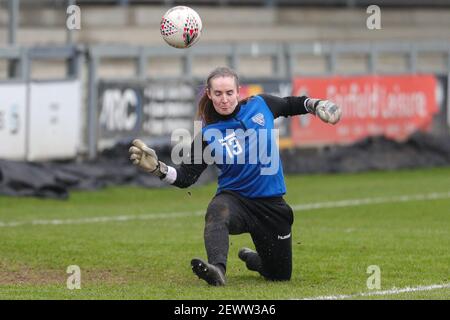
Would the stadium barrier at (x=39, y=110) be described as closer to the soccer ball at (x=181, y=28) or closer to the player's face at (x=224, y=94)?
the soccer ball at (x=181, y=28)

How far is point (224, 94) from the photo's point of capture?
9.32 metres

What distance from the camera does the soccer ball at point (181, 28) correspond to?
10.3 meters

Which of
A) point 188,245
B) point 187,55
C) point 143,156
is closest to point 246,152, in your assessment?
point 143,156

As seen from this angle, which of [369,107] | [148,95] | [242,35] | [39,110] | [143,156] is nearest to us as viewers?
[143,156]

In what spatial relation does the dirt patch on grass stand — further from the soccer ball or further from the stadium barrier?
the stadium barrier

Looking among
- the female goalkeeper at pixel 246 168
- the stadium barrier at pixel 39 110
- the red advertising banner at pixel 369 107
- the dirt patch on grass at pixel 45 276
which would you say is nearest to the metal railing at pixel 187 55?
the stadium barrier at pixel 39 110

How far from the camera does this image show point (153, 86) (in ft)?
67.6

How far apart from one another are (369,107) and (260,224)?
13933mm

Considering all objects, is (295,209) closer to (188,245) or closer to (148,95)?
(188,245)

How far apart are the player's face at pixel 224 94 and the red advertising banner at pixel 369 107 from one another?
12.6 meters

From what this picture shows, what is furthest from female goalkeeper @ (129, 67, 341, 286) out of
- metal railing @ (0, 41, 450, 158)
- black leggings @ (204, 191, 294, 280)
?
metal railing @ (0, 41, 450, 158)
